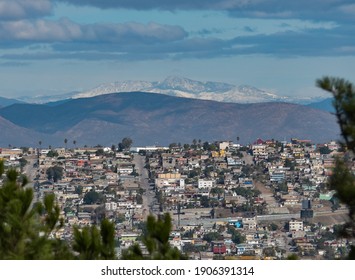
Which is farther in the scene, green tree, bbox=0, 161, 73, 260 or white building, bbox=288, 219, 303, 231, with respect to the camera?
white building, bbox=288, 219, 303, 231

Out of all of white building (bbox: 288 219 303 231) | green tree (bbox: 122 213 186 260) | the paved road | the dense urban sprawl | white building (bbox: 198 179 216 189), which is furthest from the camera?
white building (bbox: 198 179 216 189)

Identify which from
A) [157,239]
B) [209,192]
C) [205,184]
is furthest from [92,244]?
[205,184]

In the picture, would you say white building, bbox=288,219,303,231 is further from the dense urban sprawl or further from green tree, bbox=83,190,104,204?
green tree, bbox=83,190,104,204

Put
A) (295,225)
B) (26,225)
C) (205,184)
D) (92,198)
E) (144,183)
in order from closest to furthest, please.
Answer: (26,225) → (295,225) → (92,198) → (205,184) → (144,183)

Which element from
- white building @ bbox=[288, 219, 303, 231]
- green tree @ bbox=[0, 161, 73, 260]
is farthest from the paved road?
green tree @ bbox=[0, 161, 73, 260]

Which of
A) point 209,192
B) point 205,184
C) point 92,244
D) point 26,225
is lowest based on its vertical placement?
point 92,244

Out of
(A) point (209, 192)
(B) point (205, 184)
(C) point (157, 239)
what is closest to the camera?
(C) point (157, 239)

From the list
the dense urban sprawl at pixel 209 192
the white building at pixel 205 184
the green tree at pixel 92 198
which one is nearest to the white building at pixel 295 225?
the dense urban sprawl at pixel 209 192

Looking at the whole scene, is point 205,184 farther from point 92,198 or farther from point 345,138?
point 345,138

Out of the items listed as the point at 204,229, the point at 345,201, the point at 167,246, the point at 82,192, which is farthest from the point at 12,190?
the point at 82,192

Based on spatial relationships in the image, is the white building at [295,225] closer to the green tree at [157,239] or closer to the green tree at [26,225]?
the green tree at [26,225]
